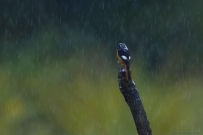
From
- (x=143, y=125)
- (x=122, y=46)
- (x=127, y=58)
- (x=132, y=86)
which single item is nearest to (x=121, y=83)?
(x=132, y=86)

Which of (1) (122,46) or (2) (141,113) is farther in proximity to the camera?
(1) (122,46)

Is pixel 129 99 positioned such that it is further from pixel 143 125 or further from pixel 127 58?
pixel 127 58

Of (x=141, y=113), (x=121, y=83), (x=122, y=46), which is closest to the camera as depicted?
(x=141, y=113)

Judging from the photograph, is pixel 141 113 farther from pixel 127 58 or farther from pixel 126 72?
pixel 127 58

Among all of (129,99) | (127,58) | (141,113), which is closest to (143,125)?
(141,113)

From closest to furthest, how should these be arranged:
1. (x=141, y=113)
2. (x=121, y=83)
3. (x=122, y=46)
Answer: (x=141, y=113)
(x=121, y=83)
(x=122, y=46)

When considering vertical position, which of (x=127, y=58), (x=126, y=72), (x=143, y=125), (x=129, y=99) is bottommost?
(x=143, y=125)

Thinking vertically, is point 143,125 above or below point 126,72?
below
